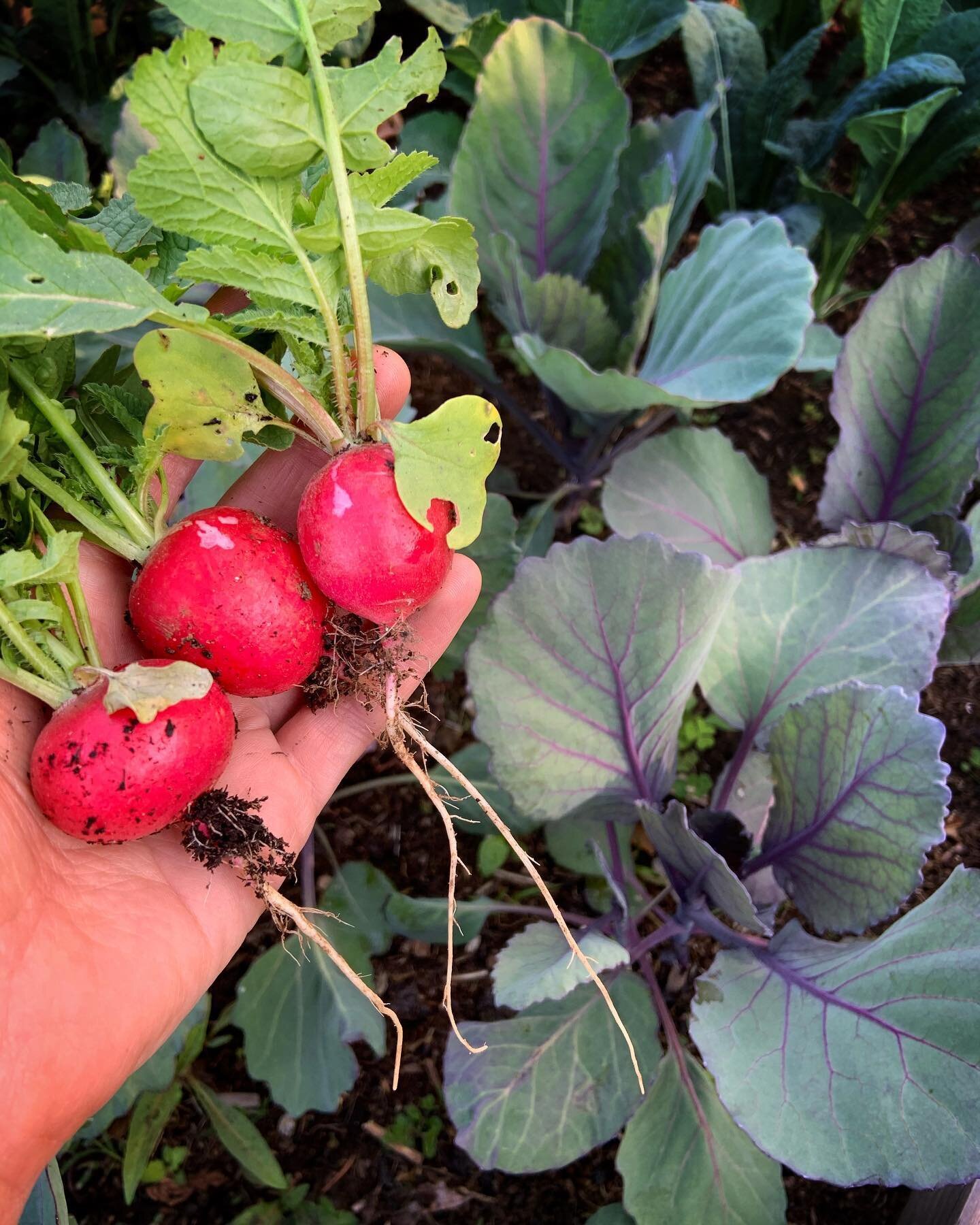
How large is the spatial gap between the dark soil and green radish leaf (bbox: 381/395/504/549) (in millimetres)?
870

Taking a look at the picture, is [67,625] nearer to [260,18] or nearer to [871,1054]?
[260,18]

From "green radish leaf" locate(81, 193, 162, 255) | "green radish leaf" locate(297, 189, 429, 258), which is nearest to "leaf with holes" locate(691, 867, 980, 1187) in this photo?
"green radish leaf" locate(297, 189, 429, 258)

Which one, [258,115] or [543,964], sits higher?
[258,115]

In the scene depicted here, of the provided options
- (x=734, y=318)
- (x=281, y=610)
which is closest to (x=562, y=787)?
(x=281, y=610)

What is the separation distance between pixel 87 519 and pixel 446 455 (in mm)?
471

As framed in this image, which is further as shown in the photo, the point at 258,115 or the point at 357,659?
the point at 357,659

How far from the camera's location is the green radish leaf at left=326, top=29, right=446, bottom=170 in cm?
114

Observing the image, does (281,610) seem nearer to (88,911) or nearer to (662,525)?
(88,911)

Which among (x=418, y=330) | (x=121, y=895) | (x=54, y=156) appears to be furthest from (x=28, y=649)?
(x=54, y=156)

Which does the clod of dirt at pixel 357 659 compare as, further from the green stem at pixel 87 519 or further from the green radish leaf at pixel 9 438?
the green radish leaf at pixel 9 438

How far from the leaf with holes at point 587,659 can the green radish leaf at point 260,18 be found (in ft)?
2.45

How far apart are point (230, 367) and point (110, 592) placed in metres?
0.40

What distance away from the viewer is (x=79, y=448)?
47.3 inches

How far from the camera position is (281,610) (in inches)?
49.2
